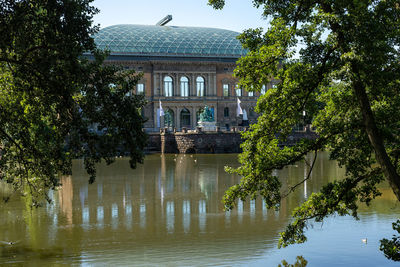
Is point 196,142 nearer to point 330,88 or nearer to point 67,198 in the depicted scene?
point 67,198

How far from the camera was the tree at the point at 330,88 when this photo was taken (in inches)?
468

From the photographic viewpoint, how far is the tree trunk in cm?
1208

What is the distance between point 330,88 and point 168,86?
254 feet

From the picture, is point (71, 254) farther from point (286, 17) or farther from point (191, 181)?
point (191, 181)

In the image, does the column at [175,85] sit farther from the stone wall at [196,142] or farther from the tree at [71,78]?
the tree at [71,78]

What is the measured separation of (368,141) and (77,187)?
83.2 ft

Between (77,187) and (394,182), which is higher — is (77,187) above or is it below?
below

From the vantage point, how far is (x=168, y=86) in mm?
90188

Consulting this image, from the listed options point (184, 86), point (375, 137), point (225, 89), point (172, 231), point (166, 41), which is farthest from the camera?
point (225, 89)

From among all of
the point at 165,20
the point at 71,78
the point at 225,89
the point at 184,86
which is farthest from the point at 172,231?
the point at 165,20

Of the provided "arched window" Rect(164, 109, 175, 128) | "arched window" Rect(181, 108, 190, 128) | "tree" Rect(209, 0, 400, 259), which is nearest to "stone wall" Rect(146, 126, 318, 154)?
"arched window" Rect(164, 109, 175, 128)

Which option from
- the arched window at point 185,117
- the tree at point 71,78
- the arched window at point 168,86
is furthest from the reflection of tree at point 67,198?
the arched window at point 185,117

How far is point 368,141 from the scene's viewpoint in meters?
12.9

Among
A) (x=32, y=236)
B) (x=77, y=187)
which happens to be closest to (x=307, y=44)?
(x=32, y=236)
